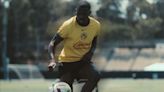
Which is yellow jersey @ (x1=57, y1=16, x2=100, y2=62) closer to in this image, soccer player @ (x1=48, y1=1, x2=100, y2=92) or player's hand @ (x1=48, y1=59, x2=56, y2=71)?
soccer player @ (x1=48, y1=1, x2=100, y2=92)

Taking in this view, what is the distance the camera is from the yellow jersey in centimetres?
895

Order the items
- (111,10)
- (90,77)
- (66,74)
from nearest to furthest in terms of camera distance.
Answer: (90,77)
(66,74)
(111,10)

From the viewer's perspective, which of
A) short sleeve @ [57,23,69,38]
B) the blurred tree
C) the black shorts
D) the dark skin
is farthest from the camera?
the blurred tree

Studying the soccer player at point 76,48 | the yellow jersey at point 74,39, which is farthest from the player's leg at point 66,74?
the yellow jersey at point 74,39

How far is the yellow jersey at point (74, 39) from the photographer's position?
8.95 m

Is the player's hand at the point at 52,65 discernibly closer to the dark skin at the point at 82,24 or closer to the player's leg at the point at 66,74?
the dark skin at the point at 82,24

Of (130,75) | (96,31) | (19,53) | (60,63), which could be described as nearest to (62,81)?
(60,63)

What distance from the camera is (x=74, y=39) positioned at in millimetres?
8953

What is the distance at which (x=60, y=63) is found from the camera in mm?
8961

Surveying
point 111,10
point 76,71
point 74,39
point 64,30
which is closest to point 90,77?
point 76,71

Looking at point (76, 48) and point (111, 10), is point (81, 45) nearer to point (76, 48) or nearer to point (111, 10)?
point (76, 48)

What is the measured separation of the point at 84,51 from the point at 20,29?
3017 inches

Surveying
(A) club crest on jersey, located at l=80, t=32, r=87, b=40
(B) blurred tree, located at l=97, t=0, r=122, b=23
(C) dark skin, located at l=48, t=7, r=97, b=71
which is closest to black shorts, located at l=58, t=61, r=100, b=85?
(C) dark skin, located at l=48, t=7, r=97, b=71

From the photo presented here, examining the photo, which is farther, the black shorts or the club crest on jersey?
the club crest on jersey
